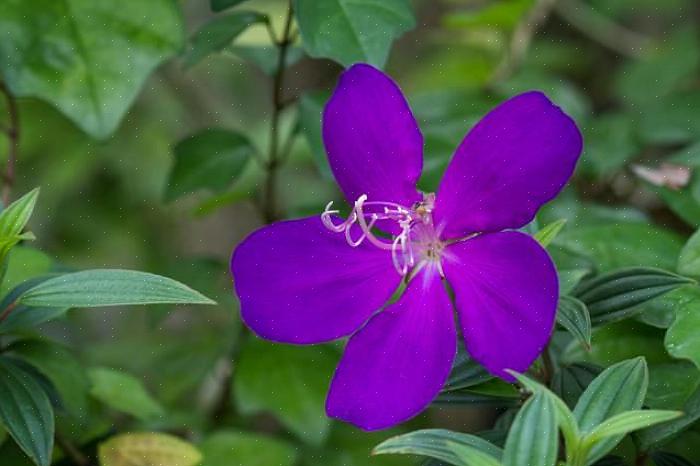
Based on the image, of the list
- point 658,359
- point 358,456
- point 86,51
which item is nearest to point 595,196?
point 358,456

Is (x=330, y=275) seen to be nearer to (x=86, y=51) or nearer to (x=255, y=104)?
(x=86, y=51)

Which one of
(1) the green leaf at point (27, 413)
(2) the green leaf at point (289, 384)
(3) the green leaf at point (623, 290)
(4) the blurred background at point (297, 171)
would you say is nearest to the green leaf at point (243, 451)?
(4) the blurred background at point (297, 171)

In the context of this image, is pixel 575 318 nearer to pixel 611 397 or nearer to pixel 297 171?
pixel 611 397

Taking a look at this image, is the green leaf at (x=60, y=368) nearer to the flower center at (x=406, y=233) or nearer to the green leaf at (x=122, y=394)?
the green leaf at (x=122, y=394)

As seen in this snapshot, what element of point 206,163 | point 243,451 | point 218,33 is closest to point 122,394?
point 243,451

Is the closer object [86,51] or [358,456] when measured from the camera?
[86,51]

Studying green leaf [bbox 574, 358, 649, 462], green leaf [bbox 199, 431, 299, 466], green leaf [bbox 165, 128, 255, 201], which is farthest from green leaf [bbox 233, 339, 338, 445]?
green leaf [bbox 574, 358, 649, 462]

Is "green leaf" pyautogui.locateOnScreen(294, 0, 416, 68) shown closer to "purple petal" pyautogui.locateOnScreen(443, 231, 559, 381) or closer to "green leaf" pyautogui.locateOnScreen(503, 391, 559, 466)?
"purple petal" pyautogui.locateOnScreen(443, 231, 559, 381)
